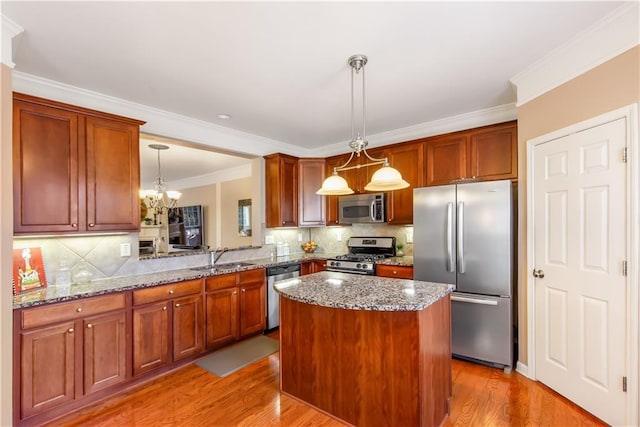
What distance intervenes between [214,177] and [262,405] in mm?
5961

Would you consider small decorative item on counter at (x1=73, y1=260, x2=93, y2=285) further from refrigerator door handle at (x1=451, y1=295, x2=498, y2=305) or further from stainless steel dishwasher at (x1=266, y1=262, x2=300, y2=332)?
refrigerator door handle at (x1=451, y1=295, x2=498, y2=305)

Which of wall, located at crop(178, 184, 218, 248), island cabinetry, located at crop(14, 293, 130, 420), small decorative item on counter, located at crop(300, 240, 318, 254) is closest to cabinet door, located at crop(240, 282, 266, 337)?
island cabinetry, located at crop(14, 293, 130, 420)

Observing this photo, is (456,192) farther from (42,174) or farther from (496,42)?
(42,174)

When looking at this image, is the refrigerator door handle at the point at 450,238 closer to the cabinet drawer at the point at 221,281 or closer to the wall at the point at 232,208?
the cabinet drawer at the point at 221,281

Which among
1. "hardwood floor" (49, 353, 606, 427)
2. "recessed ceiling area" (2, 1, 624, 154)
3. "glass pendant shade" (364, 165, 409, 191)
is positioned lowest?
"hardwood floor" (49, 353, 606, 427)

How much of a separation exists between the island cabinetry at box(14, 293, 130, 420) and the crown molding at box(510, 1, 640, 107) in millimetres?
3895

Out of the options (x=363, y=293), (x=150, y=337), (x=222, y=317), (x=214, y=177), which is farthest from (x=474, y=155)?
(x=214, y=177)

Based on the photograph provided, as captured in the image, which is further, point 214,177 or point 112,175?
point 214,177

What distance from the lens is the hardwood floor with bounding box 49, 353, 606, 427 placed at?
2074mm

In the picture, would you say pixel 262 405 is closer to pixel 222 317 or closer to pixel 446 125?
pixel 222 317

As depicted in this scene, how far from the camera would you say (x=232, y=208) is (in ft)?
22.1

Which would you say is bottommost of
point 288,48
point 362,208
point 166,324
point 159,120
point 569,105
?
point 166,324

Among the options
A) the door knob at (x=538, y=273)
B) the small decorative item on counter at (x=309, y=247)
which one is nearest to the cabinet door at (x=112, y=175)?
the small decorative item on counter at (x=309, y=247)

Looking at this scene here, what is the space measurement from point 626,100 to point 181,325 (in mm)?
3881
